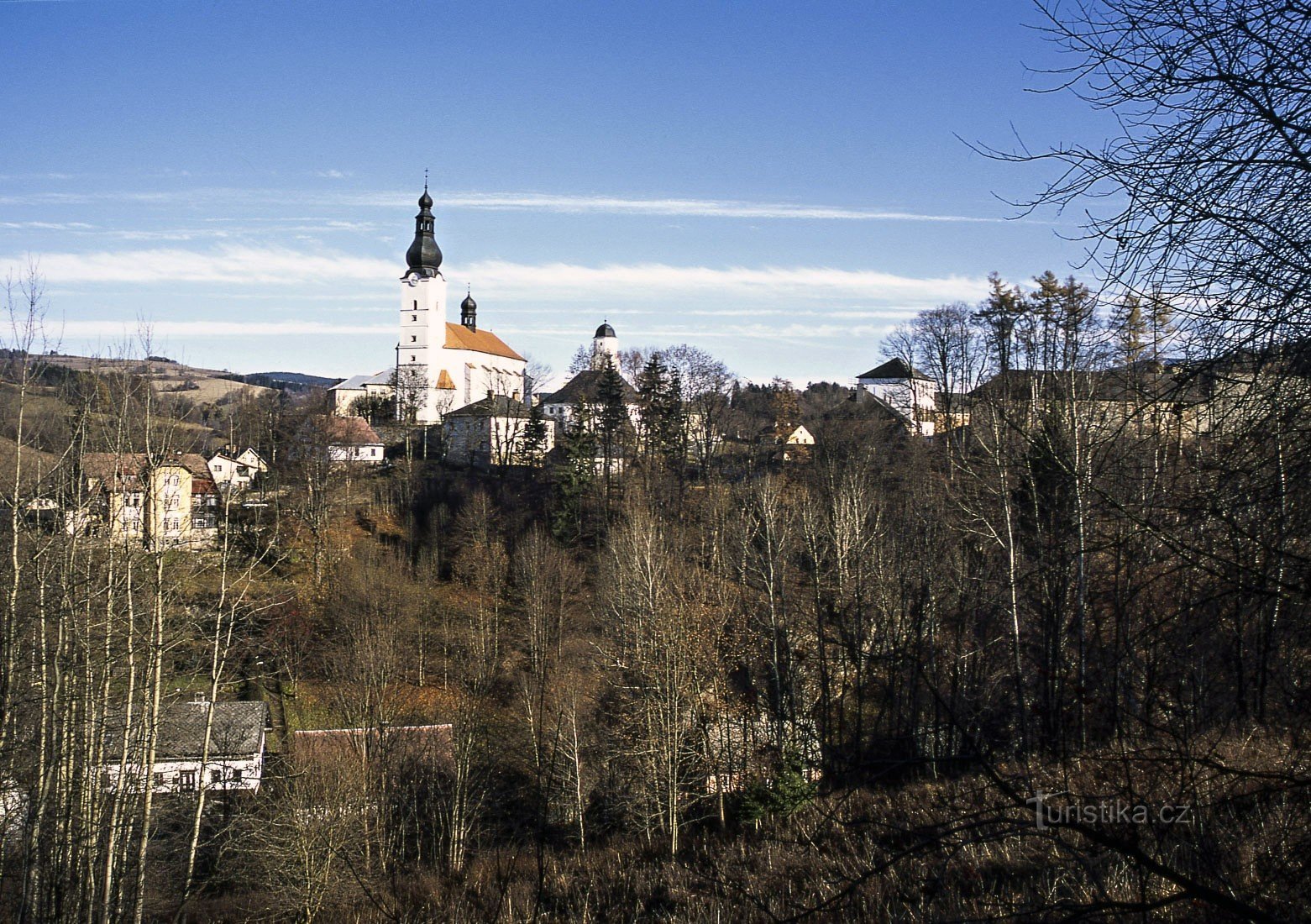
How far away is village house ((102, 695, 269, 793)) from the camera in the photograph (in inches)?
454

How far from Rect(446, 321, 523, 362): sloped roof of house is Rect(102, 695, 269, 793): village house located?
5169 cm

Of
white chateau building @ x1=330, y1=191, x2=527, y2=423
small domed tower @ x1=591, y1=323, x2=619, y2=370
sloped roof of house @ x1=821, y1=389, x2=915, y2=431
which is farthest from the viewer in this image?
small domed tower @ x1=591, y1=323, x2=619, y2=370

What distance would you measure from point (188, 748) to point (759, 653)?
12626mm

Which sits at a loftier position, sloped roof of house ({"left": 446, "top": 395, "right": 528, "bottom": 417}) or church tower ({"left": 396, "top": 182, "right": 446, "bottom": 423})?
church tower ({"left": 396, "top": 182, "right": 446, "bottom": 423})

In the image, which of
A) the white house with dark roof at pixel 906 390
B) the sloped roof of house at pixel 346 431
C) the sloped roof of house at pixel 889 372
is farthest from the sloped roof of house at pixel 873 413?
the sloped roof of house at pixel 346 431

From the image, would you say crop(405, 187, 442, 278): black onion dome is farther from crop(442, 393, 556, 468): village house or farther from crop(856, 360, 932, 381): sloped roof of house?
crop(856, 360, 932, 381): sloped roof of house

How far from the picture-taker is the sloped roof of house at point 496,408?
5231 centimetres

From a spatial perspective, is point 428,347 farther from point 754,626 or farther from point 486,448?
point 754,626

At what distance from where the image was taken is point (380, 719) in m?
19.2

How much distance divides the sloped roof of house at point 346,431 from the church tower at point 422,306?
16234mm

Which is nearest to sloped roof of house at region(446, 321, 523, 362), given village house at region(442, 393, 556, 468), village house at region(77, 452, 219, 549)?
village house at region(442, 393, 556, 468)

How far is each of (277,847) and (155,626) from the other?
4539 mm

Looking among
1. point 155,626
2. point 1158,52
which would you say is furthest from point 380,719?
point 1158,52

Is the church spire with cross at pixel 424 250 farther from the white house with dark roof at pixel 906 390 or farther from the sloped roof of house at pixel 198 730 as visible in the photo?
the sloped roof of house at pixel 198 730
